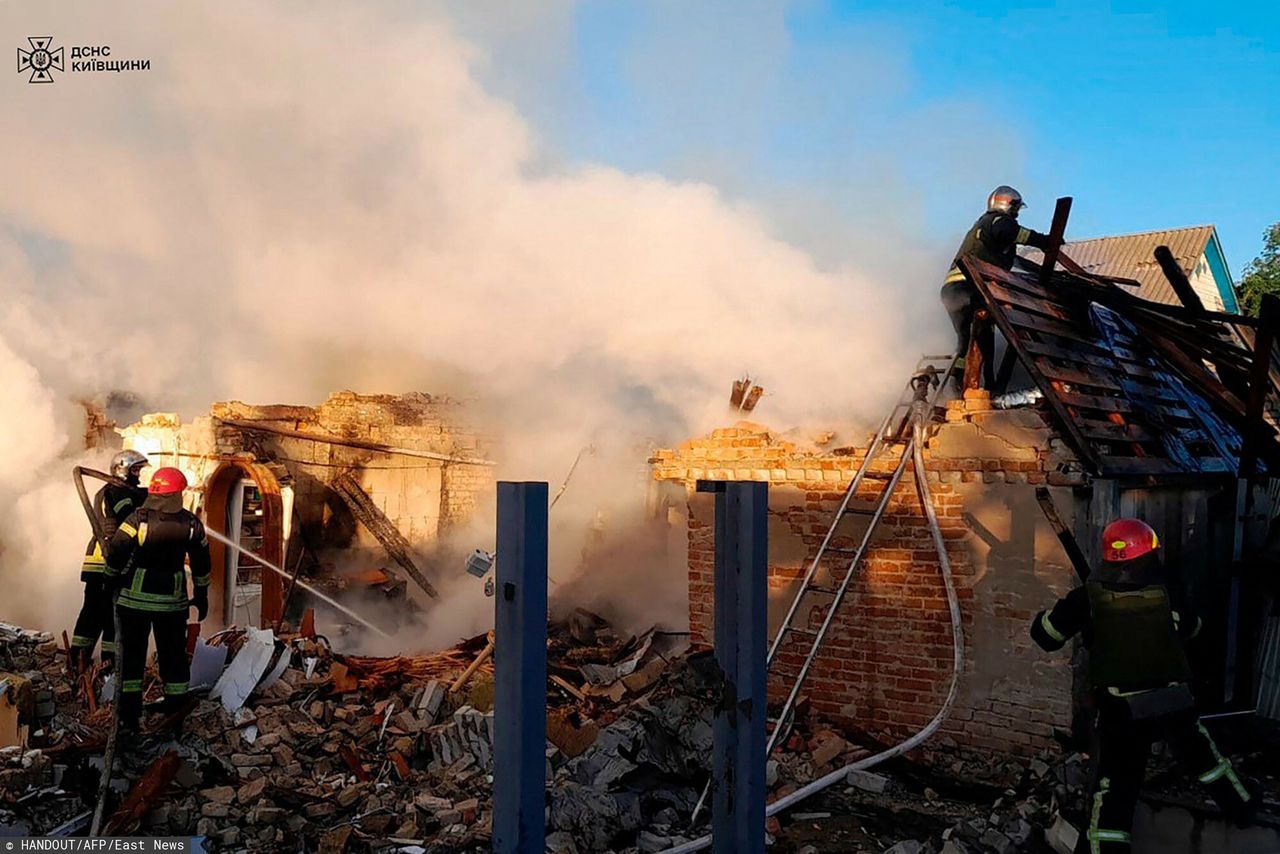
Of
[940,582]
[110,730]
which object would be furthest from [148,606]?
[940,582]

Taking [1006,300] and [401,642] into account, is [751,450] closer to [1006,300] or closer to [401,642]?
[1006,300]

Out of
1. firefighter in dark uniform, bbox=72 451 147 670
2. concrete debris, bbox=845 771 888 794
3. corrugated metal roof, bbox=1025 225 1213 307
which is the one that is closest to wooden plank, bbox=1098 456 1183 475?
concrete debris, bbox=845 771 888 794

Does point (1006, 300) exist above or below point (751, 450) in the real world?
above

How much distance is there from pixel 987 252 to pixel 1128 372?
5.02 ft

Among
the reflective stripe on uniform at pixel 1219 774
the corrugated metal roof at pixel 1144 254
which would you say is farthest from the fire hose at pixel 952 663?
the corrugated metal roof at pixel 1144 254

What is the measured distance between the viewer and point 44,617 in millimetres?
13188

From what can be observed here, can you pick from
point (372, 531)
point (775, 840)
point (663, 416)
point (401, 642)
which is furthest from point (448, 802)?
point (372, 531)

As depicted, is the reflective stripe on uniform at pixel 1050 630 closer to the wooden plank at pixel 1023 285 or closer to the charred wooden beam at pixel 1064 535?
the charred wooden beam at pixel 1064 535

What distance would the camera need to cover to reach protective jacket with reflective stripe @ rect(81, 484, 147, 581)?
6.29m

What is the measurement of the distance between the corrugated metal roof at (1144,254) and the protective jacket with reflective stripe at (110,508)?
74.5 feet

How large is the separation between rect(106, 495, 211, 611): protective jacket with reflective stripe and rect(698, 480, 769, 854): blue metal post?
4442 mm

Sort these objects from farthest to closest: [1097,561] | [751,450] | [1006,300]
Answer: [751,450], [1006,300], [1097,561]

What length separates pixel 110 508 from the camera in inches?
250

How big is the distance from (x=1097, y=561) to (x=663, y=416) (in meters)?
4.85
